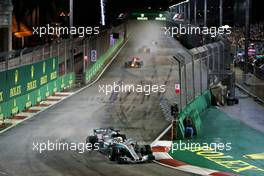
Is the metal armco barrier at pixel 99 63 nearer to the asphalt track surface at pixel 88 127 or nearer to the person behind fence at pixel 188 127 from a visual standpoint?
the asphalt track surface at pixel 88 127

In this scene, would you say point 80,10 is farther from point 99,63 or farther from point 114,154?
point 114,154

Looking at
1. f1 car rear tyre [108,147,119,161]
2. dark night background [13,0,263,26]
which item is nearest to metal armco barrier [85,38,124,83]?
dark night background [13,0,263,26]

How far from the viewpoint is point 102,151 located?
20625 mm

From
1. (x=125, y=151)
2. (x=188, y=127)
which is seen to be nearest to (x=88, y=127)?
(x=188, y=127)

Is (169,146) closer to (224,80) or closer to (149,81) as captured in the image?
(224,80)

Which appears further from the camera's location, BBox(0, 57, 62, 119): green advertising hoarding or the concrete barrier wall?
BBox(0, 57, 62, 119): green advertising hoarding

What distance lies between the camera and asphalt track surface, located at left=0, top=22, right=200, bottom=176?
18.4 metres

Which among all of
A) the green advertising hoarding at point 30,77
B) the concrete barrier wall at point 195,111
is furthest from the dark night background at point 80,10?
the concrete barrier wall at point 195,111

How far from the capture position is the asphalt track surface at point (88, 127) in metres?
18.4

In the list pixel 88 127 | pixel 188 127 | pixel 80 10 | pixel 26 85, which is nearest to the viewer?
pixel 188 127

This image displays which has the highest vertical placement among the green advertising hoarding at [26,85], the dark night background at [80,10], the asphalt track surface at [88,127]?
the dark night background at [80,10]

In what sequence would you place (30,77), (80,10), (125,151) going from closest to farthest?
(125,151), (30,77), (80,10)

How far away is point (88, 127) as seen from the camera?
26.3m

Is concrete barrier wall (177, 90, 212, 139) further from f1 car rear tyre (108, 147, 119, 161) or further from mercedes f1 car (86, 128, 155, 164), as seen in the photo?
f1 car rear tyre (108, 147, 119, 161)
